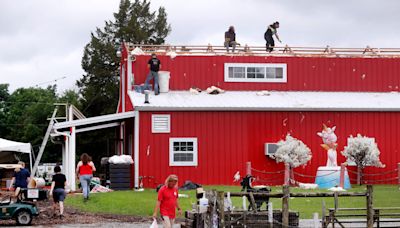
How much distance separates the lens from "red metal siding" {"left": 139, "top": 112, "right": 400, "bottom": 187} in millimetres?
35375

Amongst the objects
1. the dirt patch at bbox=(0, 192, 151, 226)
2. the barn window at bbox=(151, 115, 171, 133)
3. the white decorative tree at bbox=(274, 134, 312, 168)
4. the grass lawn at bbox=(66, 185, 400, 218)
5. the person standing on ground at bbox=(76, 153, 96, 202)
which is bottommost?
the dirt patch at bbox=(0, 192, 151, 226)

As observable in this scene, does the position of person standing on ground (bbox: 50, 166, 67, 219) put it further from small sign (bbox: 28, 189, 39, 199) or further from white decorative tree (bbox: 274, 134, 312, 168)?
white decorative tree (bbox: 274, 134, 312, 168)

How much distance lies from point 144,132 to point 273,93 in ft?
22.1

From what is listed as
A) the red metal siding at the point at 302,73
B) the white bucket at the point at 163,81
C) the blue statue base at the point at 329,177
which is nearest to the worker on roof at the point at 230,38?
the red metal siding at the point at 302,73

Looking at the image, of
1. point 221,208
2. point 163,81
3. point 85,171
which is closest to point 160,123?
point 163,81

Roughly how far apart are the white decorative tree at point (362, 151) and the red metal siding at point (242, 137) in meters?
1.23

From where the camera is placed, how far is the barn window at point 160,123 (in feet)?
116

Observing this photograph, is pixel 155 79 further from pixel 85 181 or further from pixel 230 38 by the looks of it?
pixel 85 181

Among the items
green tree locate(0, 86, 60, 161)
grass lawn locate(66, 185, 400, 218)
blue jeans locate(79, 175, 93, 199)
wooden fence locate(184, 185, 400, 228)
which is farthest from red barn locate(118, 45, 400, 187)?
green tree locate(0, 86, 60, 161)

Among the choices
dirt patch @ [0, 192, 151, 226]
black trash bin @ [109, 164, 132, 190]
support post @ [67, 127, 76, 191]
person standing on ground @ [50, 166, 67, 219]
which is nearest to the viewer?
dirt patch @ [0, 192, 151, 226]

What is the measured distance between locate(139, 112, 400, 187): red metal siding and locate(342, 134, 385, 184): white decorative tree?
1.23 metres

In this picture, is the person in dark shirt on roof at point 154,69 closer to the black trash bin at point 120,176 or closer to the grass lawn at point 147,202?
the black trash bin at point 120,176

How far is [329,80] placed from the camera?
130 ft

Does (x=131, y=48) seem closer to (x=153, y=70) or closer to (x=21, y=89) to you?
(x=153, y=70)
